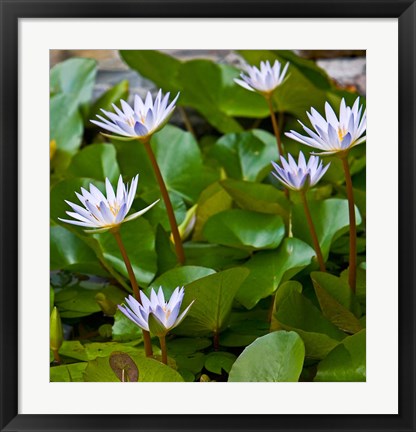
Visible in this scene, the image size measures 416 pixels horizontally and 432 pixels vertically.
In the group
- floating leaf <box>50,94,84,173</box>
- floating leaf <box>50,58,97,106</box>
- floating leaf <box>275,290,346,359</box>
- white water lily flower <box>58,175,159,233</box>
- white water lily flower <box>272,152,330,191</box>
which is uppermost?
floating leaf <box>50,58,97,106</box>

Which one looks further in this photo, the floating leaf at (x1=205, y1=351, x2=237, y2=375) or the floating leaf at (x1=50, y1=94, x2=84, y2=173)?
the floating leaf at (x1=50, y1=94, x2=84, y2=173)

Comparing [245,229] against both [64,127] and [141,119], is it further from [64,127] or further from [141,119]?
[64,127]

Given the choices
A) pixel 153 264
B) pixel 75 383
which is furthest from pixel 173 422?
pixel 153 264

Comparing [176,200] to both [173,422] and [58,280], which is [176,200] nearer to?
[58,280]

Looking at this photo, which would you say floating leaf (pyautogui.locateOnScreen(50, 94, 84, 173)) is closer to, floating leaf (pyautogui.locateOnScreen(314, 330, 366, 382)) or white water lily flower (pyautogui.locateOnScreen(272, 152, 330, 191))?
white water lily flower (pyautogui.locateOnScreen(272, 152, 330, 191))

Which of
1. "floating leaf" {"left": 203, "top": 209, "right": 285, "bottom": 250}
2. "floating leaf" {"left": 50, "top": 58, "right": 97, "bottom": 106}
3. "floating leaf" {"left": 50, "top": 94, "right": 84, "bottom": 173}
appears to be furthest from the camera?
"floating leaf" {"left": 50, "top": 58, "right": 97, "bottom": 106}

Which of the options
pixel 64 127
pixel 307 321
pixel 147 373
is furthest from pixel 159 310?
pixel 64 127

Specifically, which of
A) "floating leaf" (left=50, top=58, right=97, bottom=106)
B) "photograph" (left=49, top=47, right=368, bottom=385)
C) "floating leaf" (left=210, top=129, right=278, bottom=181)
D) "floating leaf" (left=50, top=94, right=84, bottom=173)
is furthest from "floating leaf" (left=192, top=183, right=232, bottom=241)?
"floating leaf" (left=50, top=58, right=97, bottom=106)

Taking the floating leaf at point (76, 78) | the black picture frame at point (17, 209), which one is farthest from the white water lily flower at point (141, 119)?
the floating leaf at point (76, 78)
